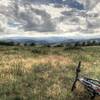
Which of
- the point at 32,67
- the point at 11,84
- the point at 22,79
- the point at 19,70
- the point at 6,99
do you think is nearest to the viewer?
the point at 6,99

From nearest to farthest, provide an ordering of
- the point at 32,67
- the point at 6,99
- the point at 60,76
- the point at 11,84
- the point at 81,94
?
the point at 6,99 → the point at 81,94 → the point at 11,84 → the point at 60,76 → the point at 32,67

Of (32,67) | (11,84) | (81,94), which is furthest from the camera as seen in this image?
(32,67)

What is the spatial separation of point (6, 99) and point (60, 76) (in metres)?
7.51

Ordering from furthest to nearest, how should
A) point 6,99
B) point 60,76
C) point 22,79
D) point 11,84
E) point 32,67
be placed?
point 32,67 < point 60,76 < point 22,79 < point 11,84 < point 6,99

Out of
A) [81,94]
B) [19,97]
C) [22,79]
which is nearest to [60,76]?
[22,79]

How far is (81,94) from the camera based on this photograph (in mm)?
20875

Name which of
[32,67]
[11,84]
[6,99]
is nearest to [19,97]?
[6,99]

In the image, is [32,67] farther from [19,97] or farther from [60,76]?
[19,97]

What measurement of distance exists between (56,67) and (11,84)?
890 cm

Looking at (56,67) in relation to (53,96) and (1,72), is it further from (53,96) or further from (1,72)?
(53,96)

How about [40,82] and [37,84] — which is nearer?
[37,84]

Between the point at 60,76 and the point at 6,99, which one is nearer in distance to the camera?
the point at 6,99

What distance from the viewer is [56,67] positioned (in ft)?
100

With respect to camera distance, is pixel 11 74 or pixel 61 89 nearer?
pixel 61 89
